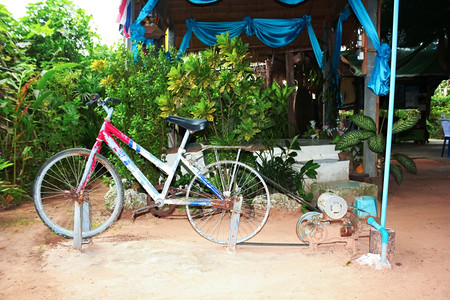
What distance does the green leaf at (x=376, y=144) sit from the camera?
5.18 meters

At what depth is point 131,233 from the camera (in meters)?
3.85

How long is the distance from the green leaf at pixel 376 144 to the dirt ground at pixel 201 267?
1.31m

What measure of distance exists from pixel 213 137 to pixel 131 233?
1.81 m

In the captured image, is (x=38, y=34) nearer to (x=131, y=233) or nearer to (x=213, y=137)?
(x=213, y=137)

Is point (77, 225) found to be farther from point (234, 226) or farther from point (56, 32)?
point (56, 32)

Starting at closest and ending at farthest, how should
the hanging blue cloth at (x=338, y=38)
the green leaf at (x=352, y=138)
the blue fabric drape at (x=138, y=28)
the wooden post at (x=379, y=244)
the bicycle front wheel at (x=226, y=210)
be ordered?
the wooden post at (x=379, y=244), the bicycle front wheel at (x=226, y=210), the green leaf at (x=352, y=138), the blue fabric drape at (x=138, y=28), the hanging blue cloth at (x=338, y=38)

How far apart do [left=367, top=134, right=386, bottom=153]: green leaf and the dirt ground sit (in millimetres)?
1310

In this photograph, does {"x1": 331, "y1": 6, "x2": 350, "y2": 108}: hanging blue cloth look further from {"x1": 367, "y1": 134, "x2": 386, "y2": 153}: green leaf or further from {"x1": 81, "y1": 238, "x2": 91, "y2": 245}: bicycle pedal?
{"x1": 81, "y1": 238, "x2": 91, "y2": 245}: bicycle pedal

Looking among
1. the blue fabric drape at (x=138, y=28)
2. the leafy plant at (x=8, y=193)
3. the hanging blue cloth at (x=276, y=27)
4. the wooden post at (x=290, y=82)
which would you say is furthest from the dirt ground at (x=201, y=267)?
the hanging blue cloth at (x=276, y=27)

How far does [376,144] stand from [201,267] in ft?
11.5

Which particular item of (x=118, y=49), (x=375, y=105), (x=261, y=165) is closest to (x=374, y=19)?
(x=375, y=105)

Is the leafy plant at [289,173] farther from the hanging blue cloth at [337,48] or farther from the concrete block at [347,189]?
the hanging blue cloth at [337,48]

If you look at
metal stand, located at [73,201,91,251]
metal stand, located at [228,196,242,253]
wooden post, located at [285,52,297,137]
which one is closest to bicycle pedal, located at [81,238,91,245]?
metal stand, located at [73,201,91,251]

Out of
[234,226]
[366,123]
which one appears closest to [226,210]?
[234,226]
